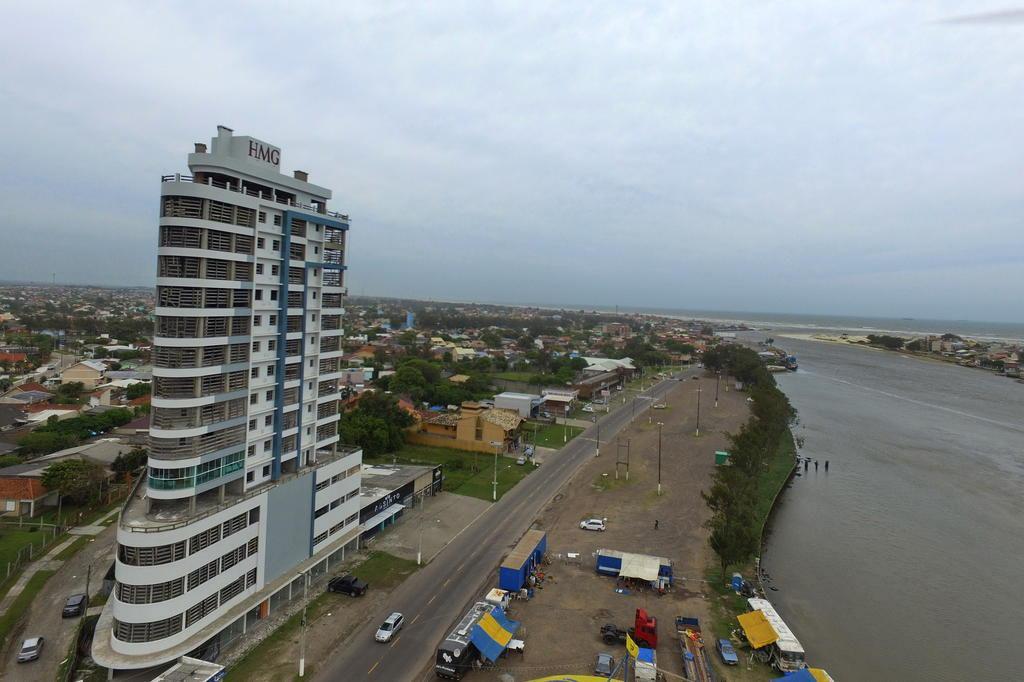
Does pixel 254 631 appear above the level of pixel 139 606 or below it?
below

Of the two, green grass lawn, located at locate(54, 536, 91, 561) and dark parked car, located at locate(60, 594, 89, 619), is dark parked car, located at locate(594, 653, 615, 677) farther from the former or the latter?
green grass lawn, located at locate(54, 536, 91, 561)

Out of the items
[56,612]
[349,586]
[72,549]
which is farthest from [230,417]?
[72,549]

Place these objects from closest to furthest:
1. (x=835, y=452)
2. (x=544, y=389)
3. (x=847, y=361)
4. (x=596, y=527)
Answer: (x=596, y=527)
(x=835, y=452)
(x=544, y=389)
(x=847, y=361)

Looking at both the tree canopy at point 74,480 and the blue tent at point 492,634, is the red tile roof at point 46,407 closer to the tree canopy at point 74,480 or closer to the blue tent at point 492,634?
the tree canopy at point 74,480

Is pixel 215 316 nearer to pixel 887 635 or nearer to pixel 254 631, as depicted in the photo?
pixel 254 631

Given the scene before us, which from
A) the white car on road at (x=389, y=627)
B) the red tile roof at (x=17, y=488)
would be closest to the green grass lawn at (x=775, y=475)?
the white car on road at (x=389, y=627)

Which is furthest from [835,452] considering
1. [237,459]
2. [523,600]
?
[237,459]
